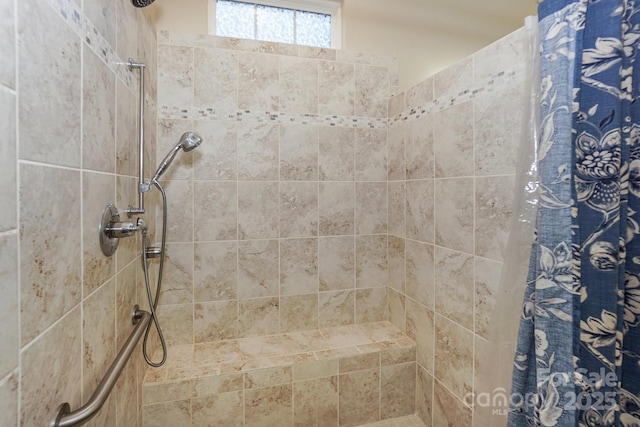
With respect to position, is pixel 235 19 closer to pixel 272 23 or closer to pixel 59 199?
pixel 272 23

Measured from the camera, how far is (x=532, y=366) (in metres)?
0.80

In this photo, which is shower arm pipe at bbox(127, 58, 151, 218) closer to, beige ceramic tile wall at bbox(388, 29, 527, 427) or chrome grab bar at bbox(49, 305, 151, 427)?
chrome grab bar at bbox(49, 305, 151, 427)

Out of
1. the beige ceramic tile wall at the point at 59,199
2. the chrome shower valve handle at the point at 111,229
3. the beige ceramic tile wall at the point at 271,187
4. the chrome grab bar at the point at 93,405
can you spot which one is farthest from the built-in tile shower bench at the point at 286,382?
the chrome shower valve handle at the point at 111,229

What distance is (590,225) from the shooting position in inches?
28.9

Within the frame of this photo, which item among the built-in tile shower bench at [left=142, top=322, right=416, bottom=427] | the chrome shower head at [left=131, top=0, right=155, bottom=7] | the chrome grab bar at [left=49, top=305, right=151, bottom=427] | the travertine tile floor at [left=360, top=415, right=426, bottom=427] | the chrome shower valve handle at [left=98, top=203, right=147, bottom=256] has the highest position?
the chrome shower head at [left=131, top=0, right=155, bottom=7]

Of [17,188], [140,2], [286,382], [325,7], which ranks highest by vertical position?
[325,7]

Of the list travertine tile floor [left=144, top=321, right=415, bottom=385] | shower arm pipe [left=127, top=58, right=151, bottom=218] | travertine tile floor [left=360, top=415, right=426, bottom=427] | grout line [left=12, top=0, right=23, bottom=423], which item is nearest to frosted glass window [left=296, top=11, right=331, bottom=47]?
shower arm pipe [left=127, top=58, right=151, bottom=218]

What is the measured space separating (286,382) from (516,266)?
1.13 metres

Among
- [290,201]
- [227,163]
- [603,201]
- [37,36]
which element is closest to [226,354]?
[290,201]

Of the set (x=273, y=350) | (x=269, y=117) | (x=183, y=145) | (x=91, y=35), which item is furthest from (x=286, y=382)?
(x=91, y=35)

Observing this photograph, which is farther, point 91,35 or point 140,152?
point 140,152

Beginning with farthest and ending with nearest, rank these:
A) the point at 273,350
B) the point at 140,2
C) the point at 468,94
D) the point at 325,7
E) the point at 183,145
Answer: the point at 325,7
the point at 273,350
the point at 183,145
the point at 468,94
the point at 140,2

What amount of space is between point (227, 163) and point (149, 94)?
0.47m

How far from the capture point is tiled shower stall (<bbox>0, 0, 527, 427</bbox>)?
1.97ft
